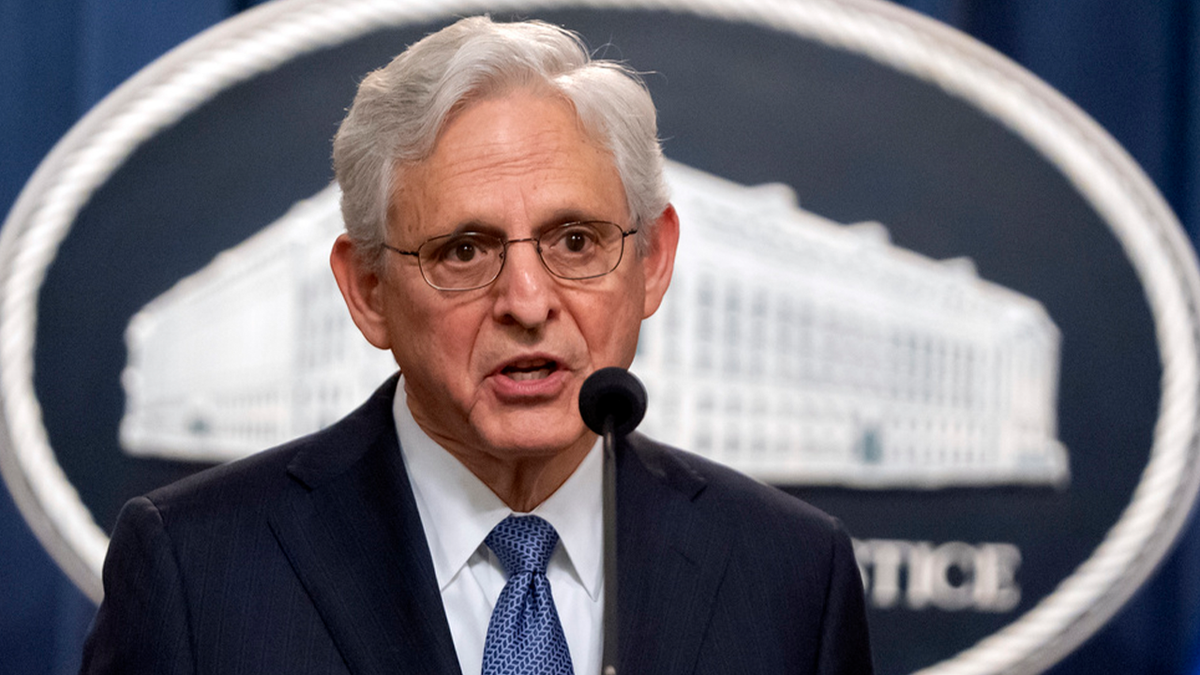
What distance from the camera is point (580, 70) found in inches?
47.2

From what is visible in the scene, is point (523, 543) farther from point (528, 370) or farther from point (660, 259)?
point (660, 259)

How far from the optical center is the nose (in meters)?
1.08

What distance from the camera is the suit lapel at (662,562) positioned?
1.20 meters

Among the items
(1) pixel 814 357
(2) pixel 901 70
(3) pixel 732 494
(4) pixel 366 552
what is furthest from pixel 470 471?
(2) pixel 901 70

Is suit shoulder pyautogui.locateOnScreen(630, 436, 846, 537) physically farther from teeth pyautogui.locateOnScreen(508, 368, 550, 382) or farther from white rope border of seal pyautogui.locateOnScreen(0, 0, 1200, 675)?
white rope border of seal pyautogui.locateOnScreen(0, 0, 1200, 675)

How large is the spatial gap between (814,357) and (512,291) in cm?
89

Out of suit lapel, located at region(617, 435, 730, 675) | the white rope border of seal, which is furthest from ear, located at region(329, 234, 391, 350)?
the white rope border of seal

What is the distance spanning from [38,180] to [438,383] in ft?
3.26

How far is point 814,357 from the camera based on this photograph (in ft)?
6.03

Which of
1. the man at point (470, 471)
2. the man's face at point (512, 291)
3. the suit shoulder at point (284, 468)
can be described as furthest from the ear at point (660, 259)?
the suit shoulder at point (284, 468)

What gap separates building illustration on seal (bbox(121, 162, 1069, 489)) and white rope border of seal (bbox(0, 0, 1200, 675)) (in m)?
0.19

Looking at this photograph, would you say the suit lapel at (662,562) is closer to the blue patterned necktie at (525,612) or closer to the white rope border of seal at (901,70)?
the blue patterned necktie at (525,612)

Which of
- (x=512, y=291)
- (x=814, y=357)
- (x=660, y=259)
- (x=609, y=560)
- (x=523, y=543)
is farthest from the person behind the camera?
(x=814, y=357)

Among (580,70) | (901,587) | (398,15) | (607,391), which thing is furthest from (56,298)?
(901,587)
